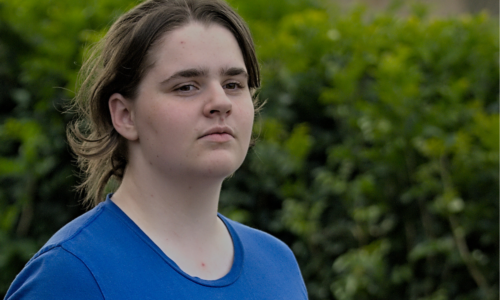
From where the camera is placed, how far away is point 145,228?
5.32ft

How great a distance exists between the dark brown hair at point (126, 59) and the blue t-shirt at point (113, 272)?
10.0 inches

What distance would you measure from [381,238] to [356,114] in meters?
0.78

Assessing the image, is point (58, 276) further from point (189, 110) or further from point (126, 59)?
point (126, 59)

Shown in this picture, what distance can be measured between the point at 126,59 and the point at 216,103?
0.31m

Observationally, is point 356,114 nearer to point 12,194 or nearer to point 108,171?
point 108,171

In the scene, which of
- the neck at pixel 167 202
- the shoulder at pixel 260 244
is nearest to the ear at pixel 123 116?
the neck at pixel 167 202

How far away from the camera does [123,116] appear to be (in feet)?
5.60

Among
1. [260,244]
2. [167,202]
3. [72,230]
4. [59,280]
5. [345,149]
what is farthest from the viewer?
[345,149]

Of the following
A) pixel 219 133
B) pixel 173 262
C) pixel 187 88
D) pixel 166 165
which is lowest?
pixel 173 262

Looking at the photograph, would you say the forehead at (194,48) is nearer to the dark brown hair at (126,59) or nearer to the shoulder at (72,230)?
the dark brown hair at (126,59)

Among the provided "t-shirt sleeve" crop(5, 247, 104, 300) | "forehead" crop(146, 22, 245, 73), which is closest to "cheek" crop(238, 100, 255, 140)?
"forehead" crop(146, 22, 245, 73)

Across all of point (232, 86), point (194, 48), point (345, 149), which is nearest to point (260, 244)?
point (232, 86)

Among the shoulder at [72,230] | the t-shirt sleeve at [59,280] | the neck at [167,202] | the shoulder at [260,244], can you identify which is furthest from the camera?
the shoulder at [260,244]

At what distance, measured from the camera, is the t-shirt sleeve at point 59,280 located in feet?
4.56
